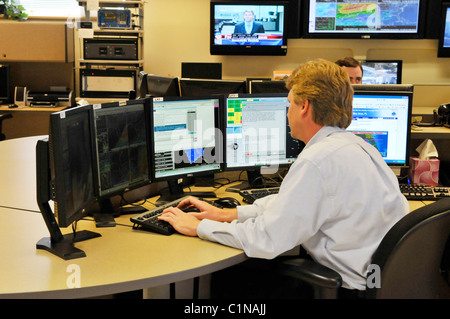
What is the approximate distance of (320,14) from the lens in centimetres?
552

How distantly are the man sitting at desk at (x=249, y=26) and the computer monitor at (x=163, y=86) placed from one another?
255 cm

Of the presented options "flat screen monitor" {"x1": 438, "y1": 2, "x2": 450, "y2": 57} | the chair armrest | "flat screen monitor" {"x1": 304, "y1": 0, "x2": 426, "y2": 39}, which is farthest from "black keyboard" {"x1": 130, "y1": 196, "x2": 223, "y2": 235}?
"flat screen monitor" {"x1": 438, "y1": 2, "x2": 450, "y2": 57}

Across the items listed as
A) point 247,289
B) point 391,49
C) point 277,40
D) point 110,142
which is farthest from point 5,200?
point 391,49

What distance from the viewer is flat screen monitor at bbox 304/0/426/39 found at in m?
5.43

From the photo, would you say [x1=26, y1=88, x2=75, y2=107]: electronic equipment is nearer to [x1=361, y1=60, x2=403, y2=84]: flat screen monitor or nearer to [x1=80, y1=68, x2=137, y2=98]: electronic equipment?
[x1=80, y1=68, x2=137, y2=98]: electronic equipment

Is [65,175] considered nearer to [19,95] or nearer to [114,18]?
[114,18]

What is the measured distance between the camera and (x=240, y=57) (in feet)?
19.2

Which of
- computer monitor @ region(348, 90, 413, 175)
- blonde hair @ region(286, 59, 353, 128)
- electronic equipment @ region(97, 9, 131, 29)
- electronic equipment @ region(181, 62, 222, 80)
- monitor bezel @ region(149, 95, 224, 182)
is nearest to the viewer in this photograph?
blonde hair @ region(286, 59, 353, 128)

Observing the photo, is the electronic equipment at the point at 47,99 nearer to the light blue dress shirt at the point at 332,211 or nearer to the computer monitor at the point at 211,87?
A: the computer monitor at the point at 211,87

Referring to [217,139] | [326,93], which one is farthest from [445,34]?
[326,93]

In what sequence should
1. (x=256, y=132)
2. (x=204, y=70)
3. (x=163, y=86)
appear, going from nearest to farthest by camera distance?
(x=256, y=132) → (x=163, y=86) → (x=204, y=70)

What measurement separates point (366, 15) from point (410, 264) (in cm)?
444

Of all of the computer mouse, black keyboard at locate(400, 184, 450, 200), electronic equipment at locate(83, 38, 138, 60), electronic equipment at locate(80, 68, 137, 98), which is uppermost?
electronic equipment at locate(83, 38, 138, 60)

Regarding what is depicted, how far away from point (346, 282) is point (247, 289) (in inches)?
16.1
